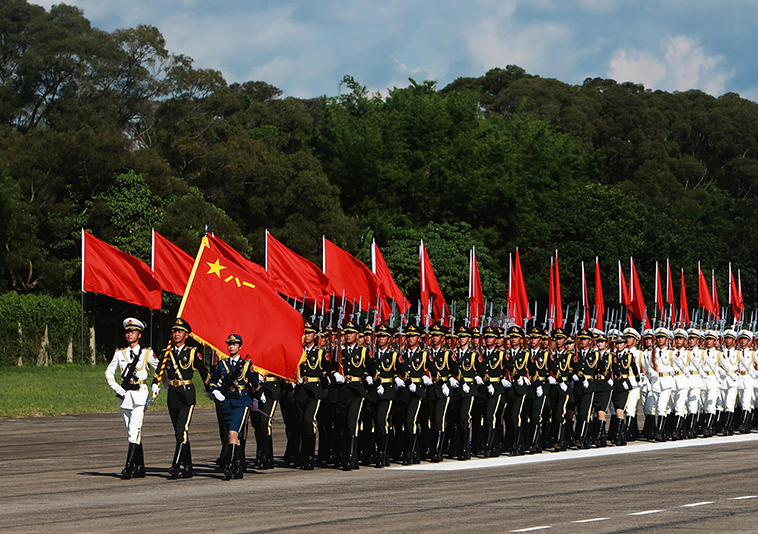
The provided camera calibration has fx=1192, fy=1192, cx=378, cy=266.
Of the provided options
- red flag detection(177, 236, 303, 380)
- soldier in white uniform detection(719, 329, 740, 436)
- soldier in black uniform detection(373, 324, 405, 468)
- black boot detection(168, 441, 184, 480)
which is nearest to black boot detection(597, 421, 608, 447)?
soldier in white uniform detection(719, 329, 740, 436)

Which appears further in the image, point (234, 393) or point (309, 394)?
point (309, 394)

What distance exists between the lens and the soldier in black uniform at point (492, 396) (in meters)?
17.1

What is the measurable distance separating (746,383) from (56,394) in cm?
1630

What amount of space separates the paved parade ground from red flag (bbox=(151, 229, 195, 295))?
11.5 feet

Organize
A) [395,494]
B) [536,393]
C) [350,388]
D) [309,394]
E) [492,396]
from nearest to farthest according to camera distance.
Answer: [395,494], [309,394], [350,388], [492,396], [536,393]

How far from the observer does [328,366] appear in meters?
15.2

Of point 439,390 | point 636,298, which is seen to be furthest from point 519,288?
point 439,390

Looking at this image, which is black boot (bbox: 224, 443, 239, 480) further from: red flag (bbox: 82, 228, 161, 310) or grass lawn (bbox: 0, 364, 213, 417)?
grass lawn (bbox: 0, 364, 213, 417)

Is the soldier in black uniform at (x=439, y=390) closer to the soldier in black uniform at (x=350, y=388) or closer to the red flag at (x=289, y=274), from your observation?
the soldier in black uniform at (x=350, y=388)

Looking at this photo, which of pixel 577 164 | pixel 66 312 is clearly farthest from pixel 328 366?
pixel 577 164

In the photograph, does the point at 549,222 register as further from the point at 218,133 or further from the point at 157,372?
the point at 157,372

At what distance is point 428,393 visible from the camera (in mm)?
16219

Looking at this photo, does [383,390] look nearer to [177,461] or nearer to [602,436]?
[177,461]

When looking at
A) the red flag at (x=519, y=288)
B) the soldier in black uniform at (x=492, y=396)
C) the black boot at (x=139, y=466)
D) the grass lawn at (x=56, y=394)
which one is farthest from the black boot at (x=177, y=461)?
the red flag at (x=519, y=288)
